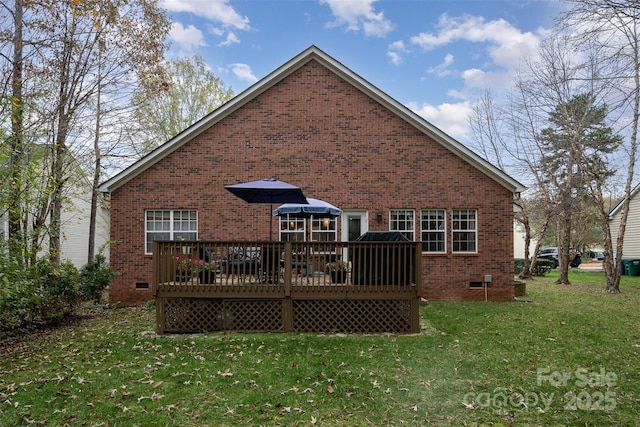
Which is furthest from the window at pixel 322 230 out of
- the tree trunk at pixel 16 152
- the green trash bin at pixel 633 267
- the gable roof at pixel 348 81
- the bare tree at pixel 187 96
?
the green trash bin at pixel 633 267

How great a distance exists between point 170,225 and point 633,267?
24725 mm

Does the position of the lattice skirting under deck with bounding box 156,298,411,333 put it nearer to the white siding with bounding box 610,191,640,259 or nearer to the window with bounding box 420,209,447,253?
the window with bounding box 420,209,447,253

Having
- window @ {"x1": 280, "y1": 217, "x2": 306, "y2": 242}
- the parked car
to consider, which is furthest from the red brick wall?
the parked car

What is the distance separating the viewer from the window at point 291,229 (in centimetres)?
1243

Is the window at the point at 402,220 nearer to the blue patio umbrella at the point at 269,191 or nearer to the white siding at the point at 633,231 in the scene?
the blue patio umbrella at the point at 269,191

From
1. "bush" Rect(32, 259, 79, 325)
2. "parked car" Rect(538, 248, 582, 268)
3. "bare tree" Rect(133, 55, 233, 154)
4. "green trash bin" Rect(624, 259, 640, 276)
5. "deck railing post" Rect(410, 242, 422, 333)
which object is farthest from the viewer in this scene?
"parked car" Rect(538, 248, 582, 268)

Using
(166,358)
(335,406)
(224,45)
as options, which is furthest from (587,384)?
(224,45)

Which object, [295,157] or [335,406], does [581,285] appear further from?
[335,406]

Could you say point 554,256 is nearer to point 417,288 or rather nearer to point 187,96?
point 187,96

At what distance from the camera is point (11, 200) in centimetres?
759

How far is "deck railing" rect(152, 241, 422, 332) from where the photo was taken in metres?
8.00

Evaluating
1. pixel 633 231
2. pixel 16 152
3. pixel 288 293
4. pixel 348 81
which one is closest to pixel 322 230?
pixel 288 293

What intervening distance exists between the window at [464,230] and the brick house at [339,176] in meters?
0.03

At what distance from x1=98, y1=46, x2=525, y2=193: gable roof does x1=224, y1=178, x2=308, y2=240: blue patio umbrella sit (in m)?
4.32
